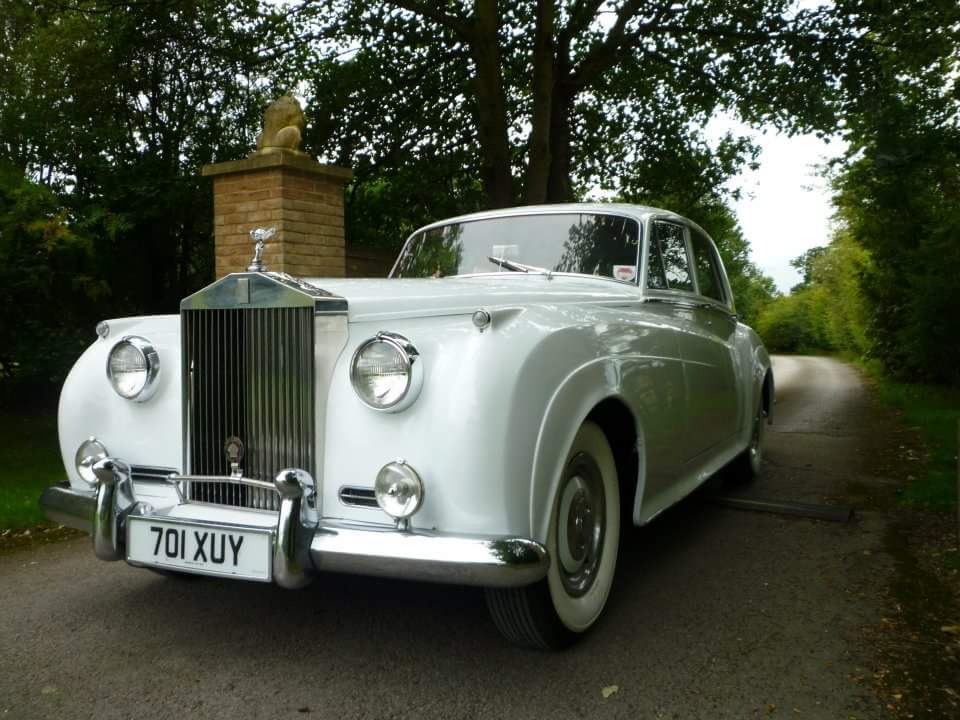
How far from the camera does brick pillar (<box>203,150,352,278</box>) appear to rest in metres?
6.17

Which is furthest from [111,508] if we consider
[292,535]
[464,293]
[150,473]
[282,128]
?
[282,128]

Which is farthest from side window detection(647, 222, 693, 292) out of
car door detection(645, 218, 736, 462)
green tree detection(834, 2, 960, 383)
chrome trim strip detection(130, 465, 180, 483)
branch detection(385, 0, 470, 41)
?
branch detection(385, 0, 470, 41)

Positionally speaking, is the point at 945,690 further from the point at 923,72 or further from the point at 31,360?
the point at 923,72

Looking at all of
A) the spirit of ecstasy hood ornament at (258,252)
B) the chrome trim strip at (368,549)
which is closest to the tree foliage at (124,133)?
the spirit of ecstasy hood ornament at (258,252)

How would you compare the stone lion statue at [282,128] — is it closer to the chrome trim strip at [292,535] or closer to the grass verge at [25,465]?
the grass verge at [25,465]

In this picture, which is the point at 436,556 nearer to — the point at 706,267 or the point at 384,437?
the point at 384,437

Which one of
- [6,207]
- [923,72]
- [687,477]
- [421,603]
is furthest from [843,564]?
[923,72]

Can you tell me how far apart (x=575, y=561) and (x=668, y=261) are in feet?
6.27

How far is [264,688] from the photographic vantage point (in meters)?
2.60

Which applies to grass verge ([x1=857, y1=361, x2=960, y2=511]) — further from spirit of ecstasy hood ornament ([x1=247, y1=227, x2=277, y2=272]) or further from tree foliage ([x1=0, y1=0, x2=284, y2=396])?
tree foliage ([x1=0, y1=0, x2=284, y2=396])

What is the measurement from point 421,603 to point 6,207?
4.34m

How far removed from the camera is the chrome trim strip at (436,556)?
2299mm

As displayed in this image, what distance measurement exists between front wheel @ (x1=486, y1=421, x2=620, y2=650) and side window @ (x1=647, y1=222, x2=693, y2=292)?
4.09 feet

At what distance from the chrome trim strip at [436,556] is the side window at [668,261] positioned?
193 cm
